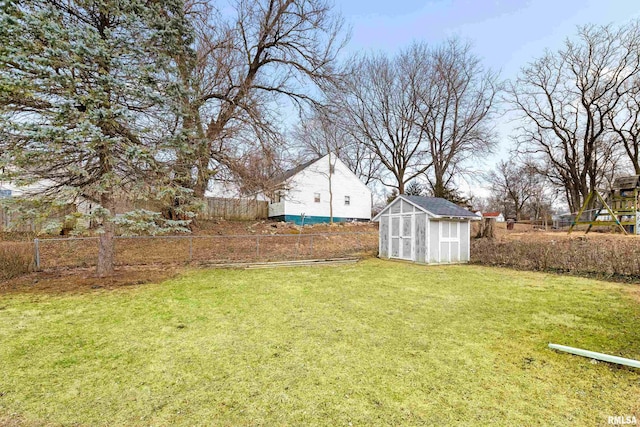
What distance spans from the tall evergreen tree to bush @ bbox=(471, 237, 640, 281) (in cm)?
1050

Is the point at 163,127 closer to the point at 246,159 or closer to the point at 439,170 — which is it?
the point at 246,159

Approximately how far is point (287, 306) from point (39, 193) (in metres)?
5.98

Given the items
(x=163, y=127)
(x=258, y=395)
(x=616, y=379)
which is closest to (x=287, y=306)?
(x=258, y=395)

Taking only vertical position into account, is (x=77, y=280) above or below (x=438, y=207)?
below

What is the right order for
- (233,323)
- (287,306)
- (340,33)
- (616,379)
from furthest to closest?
(340,33) → (287,306) → (233,323) → (616,379)

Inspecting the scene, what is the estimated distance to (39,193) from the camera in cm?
671

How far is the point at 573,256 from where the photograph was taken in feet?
29.2

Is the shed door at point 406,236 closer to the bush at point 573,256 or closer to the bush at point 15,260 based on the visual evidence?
the bush at point 573,256

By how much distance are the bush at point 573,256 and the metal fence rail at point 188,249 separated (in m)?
5.63

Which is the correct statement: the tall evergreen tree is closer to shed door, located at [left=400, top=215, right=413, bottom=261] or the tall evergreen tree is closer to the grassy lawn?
the grassy lawn

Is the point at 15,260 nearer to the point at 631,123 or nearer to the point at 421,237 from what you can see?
the point at 421,237

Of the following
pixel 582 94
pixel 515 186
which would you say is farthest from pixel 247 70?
pixel 515 186

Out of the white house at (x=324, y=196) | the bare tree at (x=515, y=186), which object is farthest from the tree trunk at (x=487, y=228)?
the bare tree at (x=515, y=186)

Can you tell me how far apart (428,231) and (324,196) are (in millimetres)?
12796
